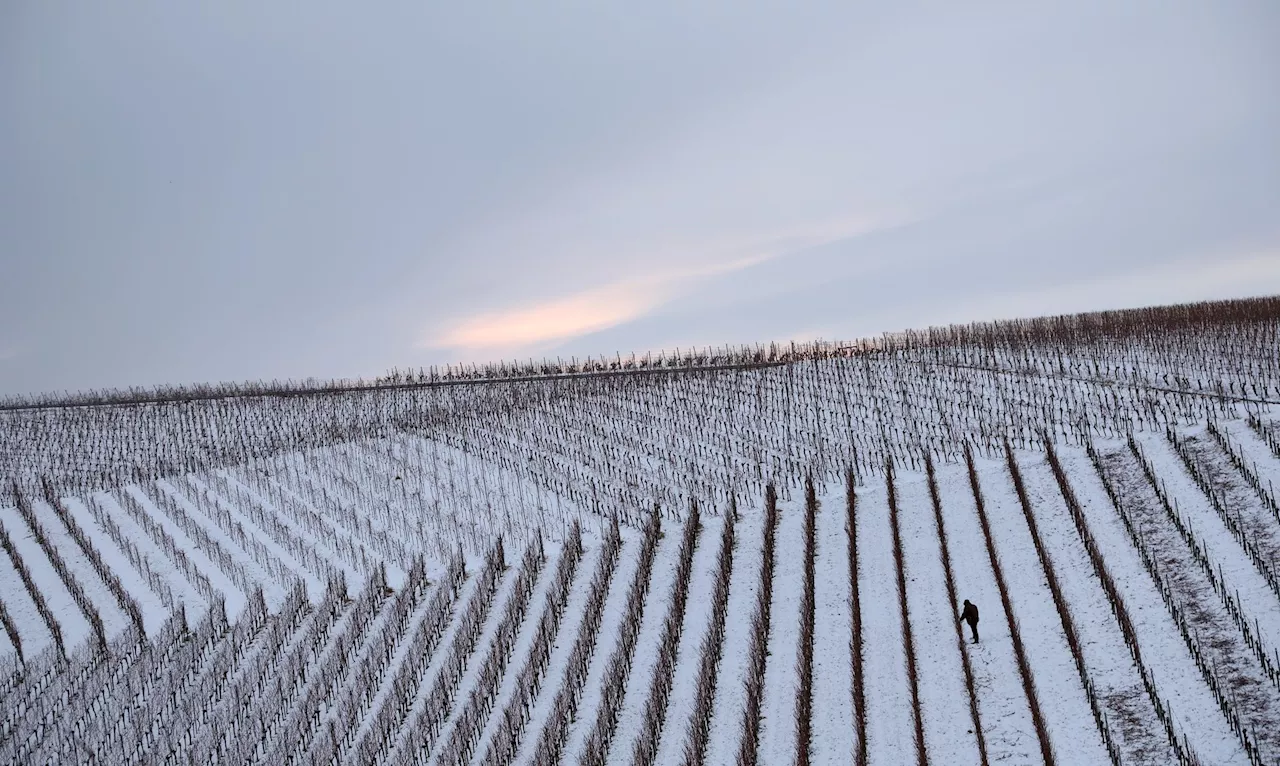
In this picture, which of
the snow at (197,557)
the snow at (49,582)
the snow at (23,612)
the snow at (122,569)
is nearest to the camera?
the snow at (23,612)

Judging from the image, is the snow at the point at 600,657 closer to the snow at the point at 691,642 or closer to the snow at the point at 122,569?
the snow at the point at 691,642

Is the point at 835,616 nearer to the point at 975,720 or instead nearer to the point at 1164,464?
the point at 975,720

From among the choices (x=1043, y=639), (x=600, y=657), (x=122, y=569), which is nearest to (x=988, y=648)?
(x=1043, y=639)

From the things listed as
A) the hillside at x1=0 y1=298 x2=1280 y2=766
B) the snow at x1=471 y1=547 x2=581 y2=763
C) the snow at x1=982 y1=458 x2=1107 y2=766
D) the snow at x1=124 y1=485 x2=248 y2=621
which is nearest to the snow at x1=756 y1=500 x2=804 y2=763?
the hillside at x1=0 y1=298 x2=1280 y2=766

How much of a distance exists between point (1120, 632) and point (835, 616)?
5.24 m

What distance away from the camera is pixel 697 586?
69.3ft

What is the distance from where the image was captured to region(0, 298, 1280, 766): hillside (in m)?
15.8

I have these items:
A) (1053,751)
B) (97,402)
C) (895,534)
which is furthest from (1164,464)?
(97,402)

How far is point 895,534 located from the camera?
72.3 feet

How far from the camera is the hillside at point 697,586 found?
15.8 m

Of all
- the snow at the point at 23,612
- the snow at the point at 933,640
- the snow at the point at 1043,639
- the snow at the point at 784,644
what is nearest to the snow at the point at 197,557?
the snow at the point at 23,612

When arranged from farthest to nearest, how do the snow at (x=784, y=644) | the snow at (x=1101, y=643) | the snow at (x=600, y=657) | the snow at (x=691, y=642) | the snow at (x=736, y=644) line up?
the snow at (x=600, y=657) → the snow at (x=691, y=642) → the snow at (x=736, y=644) → the snow at (x=784, y=644) → the snow at (x=1101, y=643)

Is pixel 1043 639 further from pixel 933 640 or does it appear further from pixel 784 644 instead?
pixel 784 644

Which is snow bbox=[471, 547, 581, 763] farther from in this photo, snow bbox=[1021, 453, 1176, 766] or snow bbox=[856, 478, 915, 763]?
snow bbox=[1021, 453, 1176, 766]
